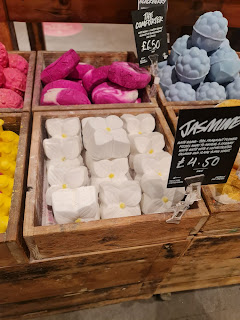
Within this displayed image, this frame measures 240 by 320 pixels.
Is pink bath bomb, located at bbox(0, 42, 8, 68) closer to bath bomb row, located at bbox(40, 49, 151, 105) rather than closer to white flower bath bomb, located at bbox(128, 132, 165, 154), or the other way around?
bath bomb row, located at bbox(40, 49, 151, 105)

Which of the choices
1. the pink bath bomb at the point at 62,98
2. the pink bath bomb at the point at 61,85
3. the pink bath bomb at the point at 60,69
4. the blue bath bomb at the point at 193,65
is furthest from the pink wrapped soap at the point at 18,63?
the blue bath bomb at the point at 193,65

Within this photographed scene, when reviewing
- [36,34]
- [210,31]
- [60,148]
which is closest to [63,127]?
[60,148]

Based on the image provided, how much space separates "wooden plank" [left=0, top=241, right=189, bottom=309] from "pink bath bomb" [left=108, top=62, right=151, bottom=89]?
91 centimetres

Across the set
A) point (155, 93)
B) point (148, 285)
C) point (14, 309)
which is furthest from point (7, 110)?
point (148, 285)

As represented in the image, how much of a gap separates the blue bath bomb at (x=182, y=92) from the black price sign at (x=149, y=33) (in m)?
0.21

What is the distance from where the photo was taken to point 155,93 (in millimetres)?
1619

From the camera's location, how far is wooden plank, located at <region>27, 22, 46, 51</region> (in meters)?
2.19

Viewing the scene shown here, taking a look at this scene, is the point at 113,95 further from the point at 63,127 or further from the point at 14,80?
the point at 14,80

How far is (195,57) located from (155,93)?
34 centimetres

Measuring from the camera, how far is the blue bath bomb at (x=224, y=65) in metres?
1.73

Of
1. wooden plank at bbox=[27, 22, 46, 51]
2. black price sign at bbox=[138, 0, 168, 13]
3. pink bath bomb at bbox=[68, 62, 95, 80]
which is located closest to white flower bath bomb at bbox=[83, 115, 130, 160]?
pink bath bomb at bbox=[68, 62, 95, 80]

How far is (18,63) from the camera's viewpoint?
1758mm

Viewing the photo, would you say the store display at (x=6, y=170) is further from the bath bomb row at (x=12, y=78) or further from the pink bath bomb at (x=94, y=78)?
the pink bath bomb at (x=94, y=78)

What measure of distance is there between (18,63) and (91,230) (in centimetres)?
129
